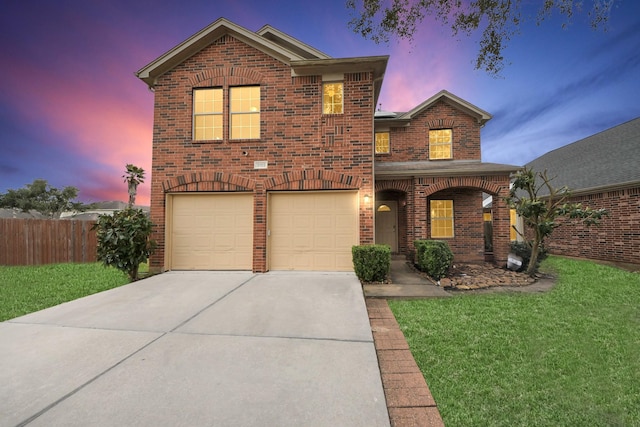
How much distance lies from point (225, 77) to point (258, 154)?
8.74 ft

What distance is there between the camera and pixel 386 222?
12.2 metres

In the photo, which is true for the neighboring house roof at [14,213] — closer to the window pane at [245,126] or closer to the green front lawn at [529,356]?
the window pane at [245,126]

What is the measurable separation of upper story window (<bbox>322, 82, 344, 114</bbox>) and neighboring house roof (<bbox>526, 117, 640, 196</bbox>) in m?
7.67

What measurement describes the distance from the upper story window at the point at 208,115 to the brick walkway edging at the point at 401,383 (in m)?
7.17

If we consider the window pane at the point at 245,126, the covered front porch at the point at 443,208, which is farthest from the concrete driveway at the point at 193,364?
the covered front porch at the point at 443,208

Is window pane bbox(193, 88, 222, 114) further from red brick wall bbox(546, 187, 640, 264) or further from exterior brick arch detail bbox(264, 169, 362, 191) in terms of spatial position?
red brick wall bbox(546, 187, 640, 264)

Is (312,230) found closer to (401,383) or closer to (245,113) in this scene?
(245,113)

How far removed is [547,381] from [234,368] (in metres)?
3.20

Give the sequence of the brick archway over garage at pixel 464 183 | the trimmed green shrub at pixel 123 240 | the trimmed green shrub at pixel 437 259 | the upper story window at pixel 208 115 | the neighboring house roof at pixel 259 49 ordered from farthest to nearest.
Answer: the brick archway over garage at pixel 464 183 < the upper story window at pixel 208 115 < the neighboring house roof at pixel 259 49 < the trimmed green shrub at pixel 437 259 < the trimmed green shrub at pixel 123 240

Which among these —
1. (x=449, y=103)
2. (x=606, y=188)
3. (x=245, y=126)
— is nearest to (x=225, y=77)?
(x=245, y=126)

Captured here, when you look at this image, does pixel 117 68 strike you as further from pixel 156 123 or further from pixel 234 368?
pixel 234 368

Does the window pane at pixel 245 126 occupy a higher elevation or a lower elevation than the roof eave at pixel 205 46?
lower

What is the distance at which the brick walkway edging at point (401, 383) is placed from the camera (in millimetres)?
1987

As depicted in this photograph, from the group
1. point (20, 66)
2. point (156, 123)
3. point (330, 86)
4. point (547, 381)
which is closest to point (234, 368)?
point (547, 381)
